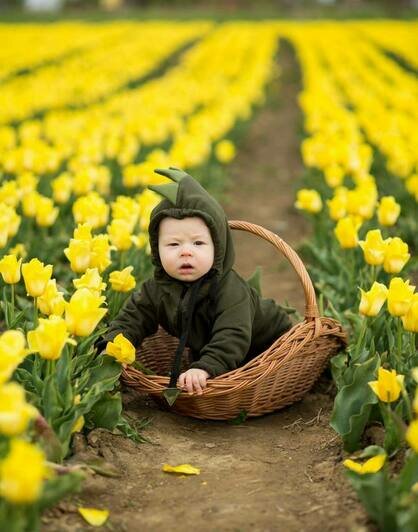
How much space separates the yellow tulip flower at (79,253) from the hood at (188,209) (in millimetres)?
273

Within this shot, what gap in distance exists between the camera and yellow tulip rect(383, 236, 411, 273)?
3777 millimetres

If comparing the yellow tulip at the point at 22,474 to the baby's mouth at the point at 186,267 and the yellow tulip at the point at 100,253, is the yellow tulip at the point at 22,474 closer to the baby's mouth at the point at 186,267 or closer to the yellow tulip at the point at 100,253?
the baby's mouth at the point at 186,267

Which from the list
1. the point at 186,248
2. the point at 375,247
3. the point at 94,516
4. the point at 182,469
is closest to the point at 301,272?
the point at 375,247

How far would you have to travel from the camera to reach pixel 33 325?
340cm

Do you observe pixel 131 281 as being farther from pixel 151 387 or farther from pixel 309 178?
pixel 309 178

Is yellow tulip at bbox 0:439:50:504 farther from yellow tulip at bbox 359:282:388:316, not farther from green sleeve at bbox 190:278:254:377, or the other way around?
yellow tulip at bbox 359:282:388:316

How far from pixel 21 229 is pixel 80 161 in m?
1.03

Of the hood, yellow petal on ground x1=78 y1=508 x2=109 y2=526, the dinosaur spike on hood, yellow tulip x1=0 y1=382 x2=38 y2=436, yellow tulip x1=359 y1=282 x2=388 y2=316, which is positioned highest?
the dinosaur spike on hood

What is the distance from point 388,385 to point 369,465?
0.27 metres

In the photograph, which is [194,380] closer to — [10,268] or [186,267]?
[186,267]

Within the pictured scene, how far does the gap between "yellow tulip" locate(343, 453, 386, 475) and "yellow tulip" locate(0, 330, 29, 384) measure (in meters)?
1.15

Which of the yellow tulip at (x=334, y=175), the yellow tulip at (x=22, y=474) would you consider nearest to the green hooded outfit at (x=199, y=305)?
the yellow tulip at (x=22, y=474)

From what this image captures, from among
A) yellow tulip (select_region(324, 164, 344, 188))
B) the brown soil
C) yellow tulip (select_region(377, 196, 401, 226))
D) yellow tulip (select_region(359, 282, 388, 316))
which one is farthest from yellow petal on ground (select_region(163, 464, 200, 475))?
yellow tulip (select_region(324, 164, 344, 188))

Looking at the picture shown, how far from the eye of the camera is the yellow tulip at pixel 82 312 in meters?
2.93
